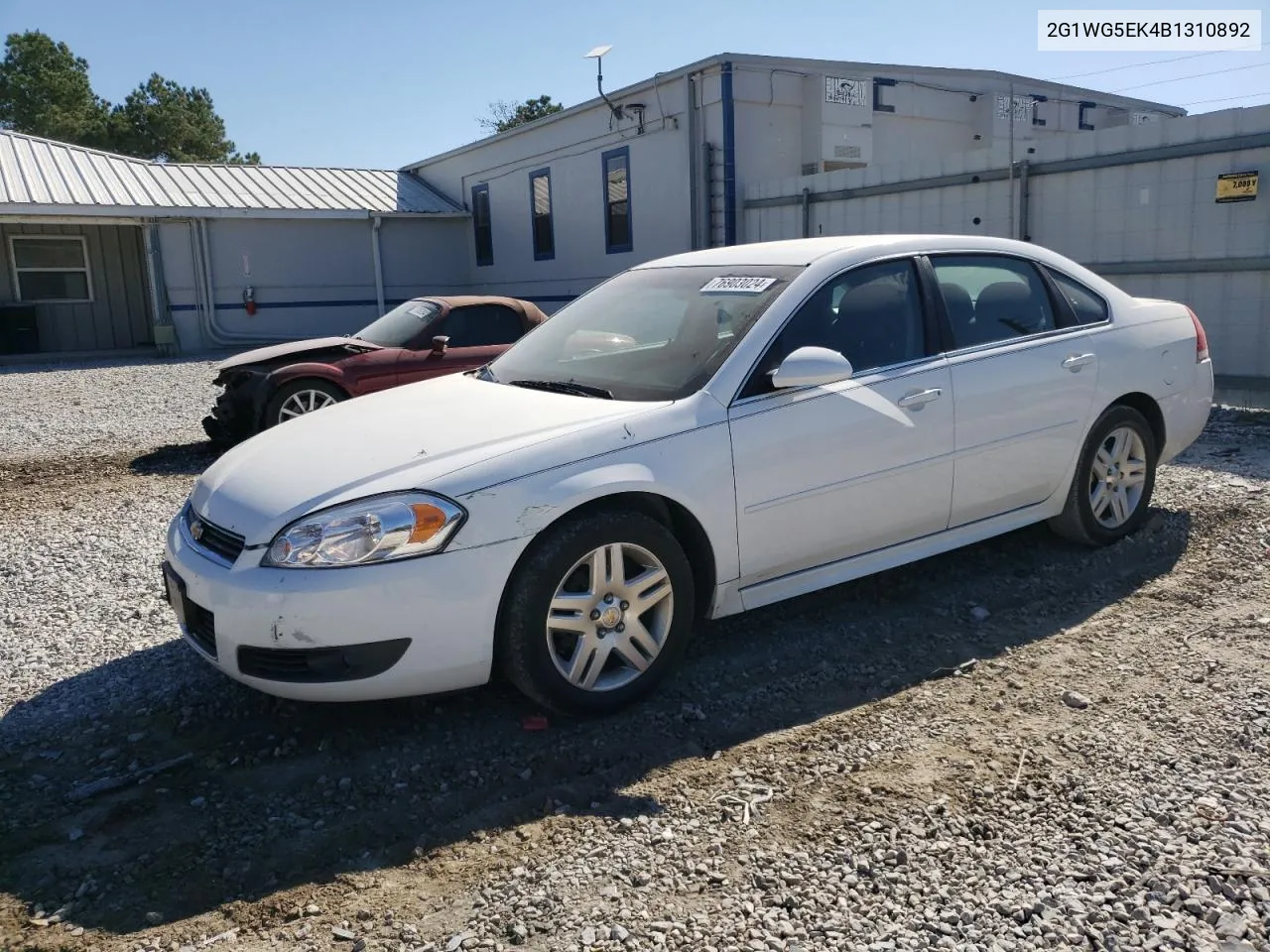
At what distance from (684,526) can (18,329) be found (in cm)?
2059

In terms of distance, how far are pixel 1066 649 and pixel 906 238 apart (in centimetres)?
190

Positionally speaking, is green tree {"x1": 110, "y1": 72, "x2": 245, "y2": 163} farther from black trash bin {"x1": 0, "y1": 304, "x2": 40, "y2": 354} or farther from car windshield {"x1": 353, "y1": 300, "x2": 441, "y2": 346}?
car windshield {"x1": 353, "y1": 300, "x2": 441, "y2": 346}

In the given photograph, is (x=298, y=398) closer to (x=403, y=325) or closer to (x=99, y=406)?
(x=403, y=325)

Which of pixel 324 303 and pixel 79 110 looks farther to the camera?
pixel 79 110

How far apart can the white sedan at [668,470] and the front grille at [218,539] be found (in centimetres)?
1

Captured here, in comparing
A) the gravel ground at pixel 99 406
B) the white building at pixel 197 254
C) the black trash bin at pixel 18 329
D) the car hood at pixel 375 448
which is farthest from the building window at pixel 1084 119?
the black trash bin at pixel 18 329

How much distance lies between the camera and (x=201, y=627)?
3.67 metres

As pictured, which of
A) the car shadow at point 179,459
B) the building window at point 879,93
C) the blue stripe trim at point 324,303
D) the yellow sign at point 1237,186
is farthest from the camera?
the blue stripe trim at point 324,303

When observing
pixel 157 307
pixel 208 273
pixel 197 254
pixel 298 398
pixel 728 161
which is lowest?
pixel 298 398

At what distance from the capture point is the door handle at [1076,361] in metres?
4.98

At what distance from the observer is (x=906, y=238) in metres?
4.76

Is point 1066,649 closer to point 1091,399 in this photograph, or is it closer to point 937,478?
point 937,478

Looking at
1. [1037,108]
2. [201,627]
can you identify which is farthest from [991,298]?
[1037,108]

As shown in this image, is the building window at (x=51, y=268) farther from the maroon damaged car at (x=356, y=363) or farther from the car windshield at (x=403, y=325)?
the car windshield at (x=403, y=325)
